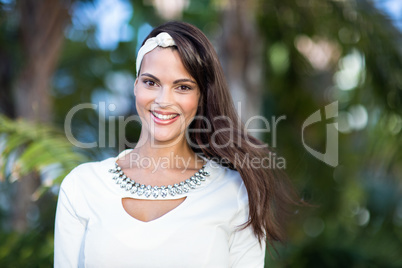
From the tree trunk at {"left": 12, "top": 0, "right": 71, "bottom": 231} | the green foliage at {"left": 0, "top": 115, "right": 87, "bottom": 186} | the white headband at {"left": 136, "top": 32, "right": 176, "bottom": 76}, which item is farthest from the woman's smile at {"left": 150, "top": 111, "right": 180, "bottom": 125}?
the tree trunk at {"left": 12, "top": 0, "right": 71, "bottom": 231}

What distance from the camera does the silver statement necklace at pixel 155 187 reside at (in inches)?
72.8

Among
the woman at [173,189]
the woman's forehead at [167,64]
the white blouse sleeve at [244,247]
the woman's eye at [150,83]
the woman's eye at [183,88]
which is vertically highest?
the woman's forehead at [167,64]

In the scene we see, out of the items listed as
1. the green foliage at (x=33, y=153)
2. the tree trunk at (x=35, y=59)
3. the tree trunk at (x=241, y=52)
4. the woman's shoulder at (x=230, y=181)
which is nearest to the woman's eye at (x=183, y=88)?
A: the woman's shoulder at (x=230, y=181)

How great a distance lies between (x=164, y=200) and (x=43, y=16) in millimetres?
2420

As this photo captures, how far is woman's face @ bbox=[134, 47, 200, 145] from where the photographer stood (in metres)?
1.82

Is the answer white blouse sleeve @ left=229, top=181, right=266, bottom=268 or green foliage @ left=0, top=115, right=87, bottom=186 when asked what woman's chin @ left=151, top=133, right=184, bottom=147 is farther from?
green foliage @ left=0, top=115, right=87, bottom=186

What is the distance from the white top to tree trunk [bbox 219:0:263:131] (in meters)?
1.92

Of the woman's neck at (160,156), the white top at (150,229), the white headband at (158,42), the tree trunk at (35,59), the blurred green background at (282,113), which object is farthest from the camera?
the tree trunk at (35,59)

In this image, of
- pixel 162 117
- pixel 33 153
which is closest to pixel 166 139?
pixel 162 117

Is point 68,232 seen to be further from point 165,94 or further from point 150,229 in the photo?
point 165,94

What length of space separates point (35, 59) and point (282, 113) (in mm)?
2429

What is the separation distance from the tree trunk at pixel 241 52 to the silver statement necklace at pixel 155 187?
189 centimetres

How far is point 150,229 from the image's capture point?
1751 mm

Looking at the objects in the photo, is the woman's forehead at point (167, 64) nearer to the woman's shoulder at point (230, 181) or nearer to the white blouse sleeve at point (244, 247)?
the woman's shoulder at point (230, 181)
